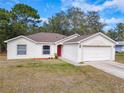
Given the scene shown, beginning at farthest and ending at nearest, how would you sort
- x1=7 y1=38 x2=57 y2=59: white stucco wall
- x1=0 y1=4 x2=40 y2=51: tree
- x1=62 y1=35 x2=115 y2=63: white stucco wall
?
x1=0 y1=4 x2=40 y2=51: tree
x1=7 y1=38 x2=57 y2=59: white stucco wall
x1=62 y1=35 x2=115 y2=63: white stucco wall

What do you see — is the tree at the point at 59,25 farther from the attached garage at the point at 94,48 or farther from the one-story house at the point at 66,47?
the attached garage at the point at 94,48

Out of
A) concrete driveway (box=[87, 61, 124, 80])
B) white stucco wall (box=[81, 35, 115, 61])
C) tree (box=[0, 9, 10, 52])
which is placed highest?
tree (box=[0, 9, 10, 52])

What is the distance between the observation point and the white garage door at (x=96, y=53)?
20.2 meters

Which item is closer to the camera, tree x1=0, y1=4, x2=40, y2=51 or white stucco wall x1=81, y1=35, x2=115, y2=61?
white stucco wall x1=81, y1=35, x2=115, y2=61

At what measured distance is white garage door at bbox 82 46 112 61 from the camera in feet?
66.3

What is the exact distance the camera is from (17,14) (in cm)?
4438

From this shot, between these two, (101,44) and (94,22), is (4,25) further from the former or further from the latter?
(94,22)

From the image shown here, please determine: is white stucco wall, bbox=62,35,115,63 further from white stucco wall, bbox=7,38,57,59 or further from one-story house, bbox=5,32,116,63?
white stucco wall, bbox=7,38,57,59

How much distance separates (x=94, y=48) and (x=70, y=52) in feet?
11.6

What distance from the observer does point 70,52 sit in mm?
22484

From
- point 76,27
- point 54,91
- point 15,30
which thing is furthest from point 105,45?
point 76,27

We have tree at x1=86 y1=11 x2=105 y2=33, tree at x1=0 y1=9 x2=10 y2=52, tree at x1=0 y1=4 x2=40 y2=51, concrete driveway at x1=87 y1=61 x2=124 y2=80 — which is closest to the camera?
concrete driveway at x1=87 y1=61 x2=124 y2=80

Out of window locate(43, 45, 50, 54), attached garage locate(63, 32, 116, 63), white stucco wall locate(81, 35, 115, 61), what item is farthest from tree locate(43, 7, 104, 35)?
white stucco wall locate(81, 35, 115, 61)

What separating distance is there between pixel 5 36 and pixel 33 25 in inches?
497
